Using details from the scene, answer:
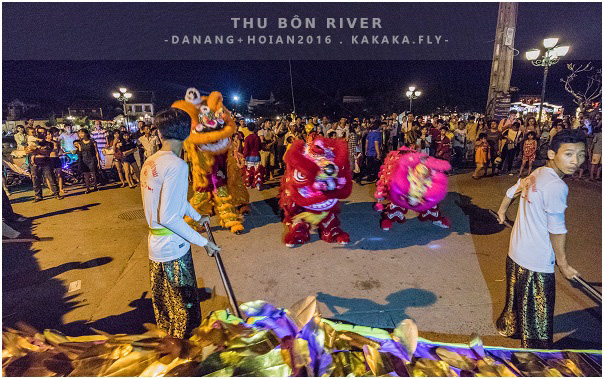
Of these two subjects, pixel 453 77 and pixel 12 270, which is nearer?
pixel 12 270

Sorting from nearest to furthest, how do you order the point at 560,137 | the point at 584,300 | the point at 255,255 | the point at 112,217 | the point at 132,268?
1. the point at 560,137
2. the point at 584,300
3. the point at 132,268
4. the point at 255,255
5. the point at 112,217

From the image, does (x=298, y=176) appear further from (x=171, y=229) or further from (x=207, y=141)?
(x=171, y=229)

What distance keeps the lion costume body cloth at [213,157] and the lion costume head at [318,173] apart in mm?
1225

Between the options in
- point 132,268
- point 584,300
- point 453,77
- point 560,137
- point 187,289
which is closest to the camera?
point 560,137

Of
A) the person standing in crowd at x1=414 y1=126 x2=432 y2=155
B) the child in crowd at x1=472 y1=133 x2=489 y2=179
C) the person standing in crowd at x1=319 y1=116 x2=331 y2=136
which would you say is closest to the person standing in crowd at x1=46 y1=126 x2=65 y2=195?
the person standing in crowd at x1=319 y1=116 x2=331 y2=136

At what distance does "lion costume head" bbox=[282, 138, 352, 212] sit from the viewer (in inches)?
165

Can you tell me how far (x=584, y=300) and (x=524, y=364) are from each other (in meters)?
2.39

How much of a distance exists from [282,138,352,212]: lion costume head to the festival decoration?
2.72 meters

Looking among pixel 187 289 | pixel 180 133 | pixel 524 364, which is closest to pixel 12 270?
pixel 187 289

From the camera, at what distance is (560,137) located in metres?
2.12

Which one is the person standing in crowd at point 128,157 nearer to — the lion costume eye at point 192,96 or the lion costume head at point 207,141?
the lion costume head at point 207,141

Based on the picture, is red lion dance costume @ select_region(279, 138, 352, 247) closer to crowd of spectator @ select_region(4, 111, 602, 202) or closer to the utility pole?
crowd of spectator @ select_region(4, 111, 602, 202)

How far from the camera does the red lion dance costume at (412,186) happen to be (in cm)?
470

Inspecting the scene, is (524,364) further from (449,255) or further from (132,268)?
(132,268)
